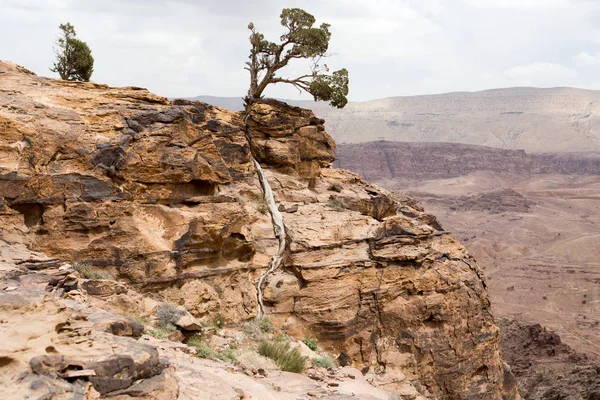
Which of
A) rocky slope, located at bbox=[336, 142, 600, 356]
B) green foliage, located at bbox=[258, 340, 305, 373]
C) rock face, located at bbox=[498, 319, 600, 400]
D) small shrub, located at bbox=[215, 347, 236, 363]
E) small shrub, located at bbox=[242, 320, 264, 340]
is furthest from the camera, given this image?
rocky slope, located at bbox=[336, 142, 600, 356]

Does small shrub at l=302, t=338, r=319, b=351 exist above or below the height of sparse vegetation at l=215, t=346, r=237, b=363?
below

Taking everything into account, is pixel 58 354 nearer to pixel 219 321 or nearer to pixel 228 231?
pixel 219 321

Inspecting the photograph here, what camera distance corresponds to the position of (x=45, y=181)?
1170 centimetres

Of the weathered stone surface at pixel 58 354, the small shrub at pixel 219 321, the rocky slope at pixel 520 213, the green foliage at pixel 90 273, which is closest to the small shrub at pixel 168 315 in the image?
the green foliage at pixel 90 273

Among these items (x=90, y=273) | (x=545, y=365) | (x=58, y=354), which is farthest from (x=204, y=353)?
(x=545, y=365)

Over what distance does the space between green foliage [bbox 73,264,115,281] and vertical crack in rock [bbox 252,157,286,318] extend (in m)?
4.51

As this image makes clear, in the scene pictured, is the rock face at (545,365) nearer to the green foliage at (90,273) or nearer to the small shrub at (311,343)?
the small shrub at (311,343)

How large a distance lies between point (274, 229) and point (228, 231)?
242 centimetres

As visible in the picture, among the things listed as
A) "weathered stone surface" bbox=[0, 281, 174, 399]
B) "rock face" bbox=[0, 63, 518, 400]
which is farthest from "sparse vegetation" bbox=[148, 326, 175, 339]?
"weathered stone surface" bbox=[0, 281, 174, 399]

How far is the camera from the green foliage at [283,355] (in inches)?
461

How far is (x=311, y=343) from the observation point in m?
14.7

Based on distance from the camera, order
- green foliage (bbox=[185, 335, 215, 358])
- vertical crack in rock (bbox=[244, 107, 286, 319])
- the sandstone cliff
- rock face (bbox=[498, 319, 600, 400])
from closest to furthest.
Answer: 1. green foliage (bbox=[185, 335, 215, 358])
2. vertical crack in rock (bbox=[244, 107, 286, 319])
3. rock face (bbox=[498, 319, 600, 400])
4. the sandstone cliff

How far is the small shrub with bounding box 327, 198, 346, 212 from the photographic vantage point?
18247mm

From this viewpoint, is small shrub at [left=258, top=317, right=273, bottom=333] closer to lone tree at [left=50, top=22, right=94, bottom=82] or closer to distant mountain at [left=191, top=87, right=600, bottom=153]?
lone tree at [left=50, top=22, right=94, bottom=82]
